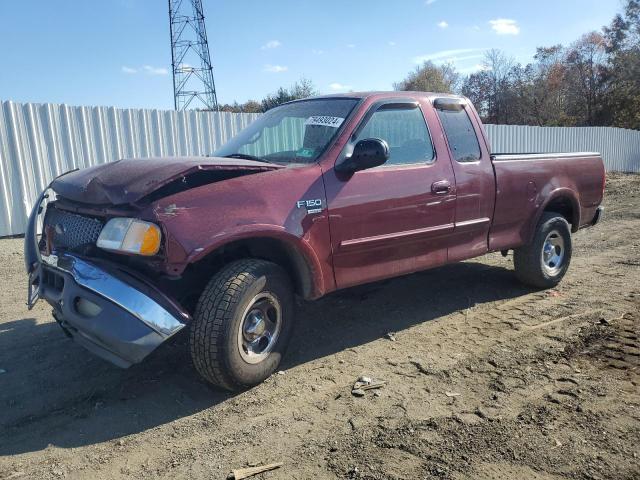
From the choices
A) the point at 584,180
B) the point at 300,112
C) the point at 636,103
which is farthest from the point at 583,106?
the point at 300,112

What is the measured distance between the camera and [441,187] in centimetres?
440

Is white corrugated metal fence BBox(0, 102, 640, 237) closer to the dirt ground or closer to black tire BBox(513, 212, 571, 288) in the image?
the dirt ground

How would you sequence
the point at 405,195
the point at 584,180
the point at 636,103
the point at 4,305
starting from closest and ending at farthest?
the point at 405,195 → the point at 4,305 → the point at 584,180 → the point at 636,103

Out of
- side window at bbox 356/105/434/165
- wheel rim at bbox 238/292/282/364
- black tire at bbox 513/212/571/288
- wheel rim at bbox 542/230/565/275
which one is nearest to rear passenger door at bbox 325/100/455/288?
side window at bbox 356/105/434/165

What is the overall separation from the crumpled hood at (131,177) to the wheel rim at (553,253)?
3.58 meters

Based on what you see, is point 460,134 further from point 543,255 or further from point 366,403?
point 366,403

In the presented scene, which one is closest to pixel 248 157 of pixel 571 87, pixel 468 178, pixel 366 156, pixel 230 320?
pixel 366 156

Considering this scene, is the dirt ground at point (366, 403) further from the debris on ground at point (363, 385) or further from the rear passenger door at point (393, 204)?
the rear passenger door at point (393, 204)

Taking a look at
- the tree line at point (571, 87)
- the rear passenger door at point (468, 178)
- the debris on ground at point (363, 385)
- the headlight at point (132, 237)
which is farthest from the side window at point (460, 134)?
the tree line at point (571, 87)

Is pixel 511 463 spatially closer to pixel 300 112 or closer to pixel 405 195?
pixel 405 195

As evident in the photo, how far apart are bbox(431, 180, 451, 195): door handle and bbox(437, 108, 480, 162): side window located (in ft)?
1.16

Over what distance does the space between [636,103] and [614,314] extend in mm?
41098

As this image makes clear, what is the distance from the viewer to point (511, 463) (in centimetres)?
258

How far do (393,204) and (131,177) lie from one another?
1980 mm
